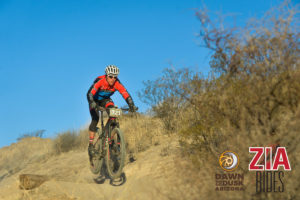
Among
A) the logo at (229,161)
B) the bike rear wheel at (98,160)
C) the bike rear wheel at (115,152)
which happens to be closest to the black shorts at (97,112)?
the bike rear wheel at (98,160)

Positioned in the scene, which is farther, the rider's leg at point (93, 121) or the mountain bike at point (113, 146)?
the rider's leg at point (93, 121)

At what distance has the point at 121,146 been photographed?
21.9ft

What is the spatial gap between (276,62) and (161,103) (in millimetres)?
7592

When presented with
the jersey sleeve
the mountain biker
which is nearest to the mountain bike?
the mountain biker

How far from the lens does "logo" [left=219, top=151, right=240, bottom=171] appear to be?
179 inches

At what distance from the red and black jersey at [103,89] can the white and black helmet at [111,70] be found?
32 centimetres

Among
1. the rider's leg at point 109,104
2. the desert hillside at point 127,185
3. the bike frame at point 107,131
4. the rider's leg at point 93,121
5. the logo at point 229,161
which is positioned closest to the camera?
the logo at point 229,161

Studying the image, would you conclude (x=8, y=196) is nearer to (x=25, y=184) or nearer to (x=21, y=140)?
(x=25, y=184)

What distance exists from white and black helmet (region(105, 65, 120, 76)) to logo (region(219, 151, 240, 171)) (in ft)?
11.8

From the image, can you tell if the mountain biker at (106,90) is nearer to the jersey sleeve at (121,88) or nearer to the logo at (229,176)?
the jersey sleeve at (121,88)

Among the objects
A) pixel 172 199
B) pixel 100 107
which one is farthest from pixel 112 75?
pixel 172 199

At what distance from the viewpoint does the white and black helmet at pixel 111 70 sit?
740 centimetres

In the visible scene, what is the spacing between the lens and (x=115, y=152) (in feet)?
23.0

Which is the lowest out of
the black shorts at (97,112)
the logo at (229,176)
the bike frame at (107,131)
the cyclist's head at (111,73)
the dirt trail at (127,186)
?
the dirt trail at (127,186)
